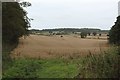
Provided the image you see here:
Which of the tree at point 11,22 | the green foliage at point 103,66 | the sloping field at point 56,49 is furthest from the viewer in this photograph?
the tree at point 11,22

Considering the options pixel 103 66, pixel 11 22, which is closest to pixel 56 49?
pixel 11 22

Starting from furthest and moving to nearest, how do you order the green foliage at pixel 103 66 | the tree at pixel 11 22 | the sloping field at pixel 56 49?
the tree at pixel 11 22, the sloping field at pixel 56 49, the green foliage at pixel 103 66

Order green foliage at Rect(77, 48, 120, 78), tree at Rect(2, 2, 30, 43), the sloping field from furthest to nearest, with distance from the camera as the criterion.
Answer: tree at Rect(2, 2, 30, 43), the sloping field, green foliage at Rect(77, 48, 120, 78)

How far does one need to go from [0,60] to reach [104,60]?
7.94m

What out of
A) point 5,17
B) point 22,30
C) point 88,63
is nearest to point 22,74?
point 88,63

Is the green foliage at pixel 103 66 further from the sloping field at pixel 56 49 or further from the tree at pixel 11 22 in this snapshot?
the tree at pixel 11 22

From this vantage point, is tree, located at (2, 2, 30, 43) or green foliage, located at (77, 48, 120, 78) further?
tree, located at (2, 2, 30, 43)

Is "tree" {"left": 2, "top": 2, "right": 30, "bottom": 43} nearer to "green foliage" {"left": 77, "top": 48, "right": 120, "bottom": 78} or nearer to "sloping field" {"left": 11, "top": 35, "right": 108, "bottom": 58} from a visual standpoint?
"sloping field" {"left": 11, "top": 35, "right": 108, "bottom": 58}

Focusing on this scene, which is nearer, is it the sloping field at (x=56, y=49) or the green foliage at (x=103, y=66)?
the green foliage at (x=103, y=66)

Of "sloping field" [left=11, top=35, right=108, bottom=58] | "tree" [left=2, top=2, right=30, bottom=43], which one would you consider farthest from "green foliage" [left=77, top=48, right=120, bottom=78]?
"tree" [left=2, top=2, right=30, bottom=43]

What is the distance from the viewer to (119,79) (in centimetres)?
1096

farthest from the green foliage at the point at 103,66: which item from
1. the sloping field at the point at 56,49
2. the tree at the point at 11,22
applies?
the tree at the point at 11,22

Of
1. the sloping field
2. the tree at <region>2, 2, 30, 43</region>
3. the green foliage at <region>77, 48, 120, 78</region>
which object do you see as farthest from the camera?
the tree at <region>2, 2, 30, 43</region>

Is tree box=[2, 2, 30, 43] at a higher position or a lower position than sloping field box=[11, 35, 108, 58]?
higher
